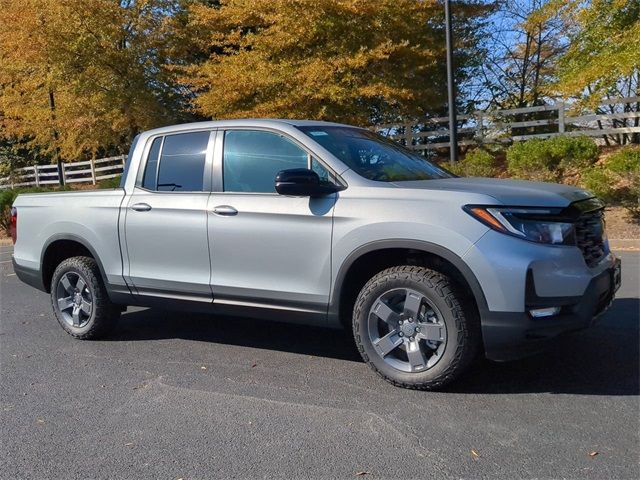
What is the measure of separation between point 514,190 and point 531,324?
0.87 m

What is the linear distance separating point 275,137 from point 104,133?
1829 centimetres

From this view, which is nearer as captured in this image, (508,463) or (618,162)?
(508,463)

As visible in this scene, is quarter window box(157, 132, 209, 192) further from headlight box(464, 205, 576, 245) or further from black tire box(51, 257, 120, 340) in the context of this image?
headlight box(464, 205, 576, 245)

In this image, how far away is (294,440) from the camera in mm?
3596

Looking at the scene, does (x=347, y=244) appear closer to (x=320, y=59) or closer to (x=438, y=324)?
(x=438, y=324)

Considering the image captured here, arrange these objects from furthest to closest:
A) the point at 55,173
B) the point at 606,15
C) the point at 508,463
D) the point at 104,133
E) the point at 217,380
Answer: the point at 55,173, the point at 104,133, the point at 606,15, the point at 217,380, the point at 508,463

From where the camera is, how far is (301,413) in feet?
13.0

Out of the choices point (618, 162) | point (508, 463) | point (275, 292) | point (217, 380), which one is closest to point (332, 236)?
point (275, 292)

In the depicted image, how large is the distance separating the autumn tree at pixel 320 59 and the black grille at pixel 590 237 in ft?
37.7

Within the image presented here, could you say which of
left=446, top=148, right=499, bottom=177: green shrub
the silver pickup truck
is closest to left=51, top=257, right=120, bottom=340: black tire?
the silver pickup truck

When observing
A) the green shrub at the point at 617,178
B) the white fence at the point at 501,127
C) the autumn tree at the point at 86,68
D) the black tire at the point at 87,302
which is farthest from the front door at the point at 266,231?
the autumn tree at the point at 86,68

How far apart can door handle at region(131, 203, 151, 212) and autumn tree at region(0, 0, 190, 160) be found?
15.4 meters

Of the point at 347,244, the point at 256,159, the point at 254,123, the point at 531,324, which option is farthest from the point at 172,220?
the point at 531,324

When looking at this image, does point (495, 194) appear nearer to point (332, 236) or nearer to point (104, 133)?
point (332, 236)
